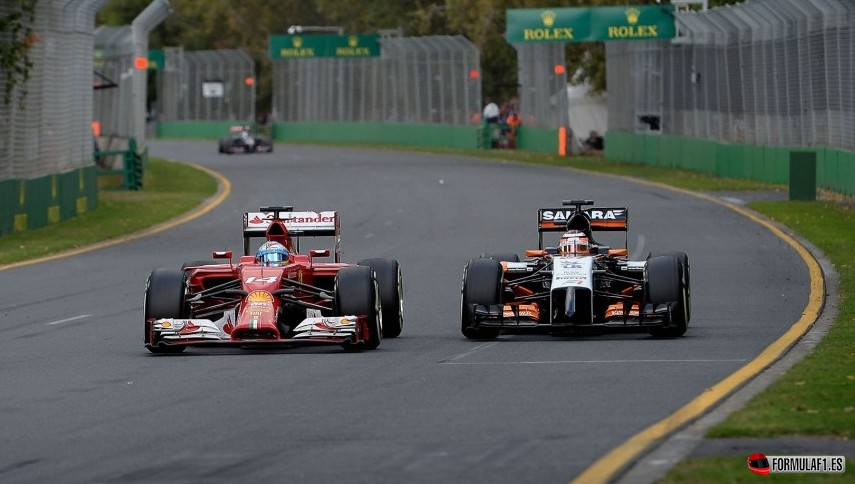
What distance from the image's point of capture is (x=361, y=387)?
12781 millimetres

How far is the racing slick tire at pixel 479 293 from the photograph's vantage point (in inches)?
631

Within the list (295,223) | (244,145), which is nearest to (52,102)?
(295,223)

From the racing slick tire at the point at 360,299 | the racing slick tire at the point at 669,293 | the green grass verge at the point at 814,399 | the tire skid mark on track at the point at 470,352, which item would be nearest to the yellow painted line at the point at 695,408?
the green grass verge at the point at 814,399

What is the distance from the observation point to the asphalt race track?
381 inches

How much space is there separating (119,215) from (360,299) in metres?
22.8

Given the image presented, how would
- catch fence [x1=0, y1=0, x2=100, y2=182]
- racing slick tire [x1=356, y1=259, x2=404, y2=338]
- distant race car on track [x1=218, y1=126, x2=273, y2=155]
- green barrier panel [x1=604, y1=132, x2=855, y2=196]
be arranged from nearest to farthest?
racing slick tire [x1=356, y1=259, x2=404, y2=338] → catch fence [x1=0, y1=0, x2=100, y2=182] → green barrier panel [x1=604, y1=132, x2=855, y2=196] → distant race car on track [x1=218, y1=126, x2=273, y2=155]

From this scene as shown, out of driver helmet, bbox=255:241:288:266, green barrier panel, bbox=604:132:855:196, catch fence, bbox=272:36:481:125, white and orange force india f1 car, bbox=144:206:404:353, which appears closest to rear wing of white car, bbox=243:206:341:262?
white and orange force india f1 car, bbox=144:206:404:353

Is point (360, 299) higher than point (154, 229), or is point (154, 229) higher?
point (360, 299)

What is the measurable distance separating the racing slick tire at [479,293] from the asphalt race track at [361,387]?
228 millimetres

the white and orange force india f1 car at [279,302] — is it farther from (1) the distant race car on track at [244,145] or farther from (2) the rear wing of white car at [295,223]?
(1) the distant race car on track at [244,145]

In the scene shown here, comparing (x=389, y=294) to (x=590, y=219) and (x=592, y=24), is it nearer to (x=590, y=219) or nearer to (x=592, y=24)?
(x=590, y=219)

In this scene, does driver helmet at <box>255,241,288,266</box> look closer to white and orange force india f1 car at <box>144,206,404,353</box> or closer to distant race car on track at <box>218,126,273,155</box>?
white and orange force india f1 car at <box>144,206,404,353</box>

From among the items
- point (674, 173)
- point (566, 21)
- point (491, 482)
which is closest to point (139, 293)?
point (491, 482)

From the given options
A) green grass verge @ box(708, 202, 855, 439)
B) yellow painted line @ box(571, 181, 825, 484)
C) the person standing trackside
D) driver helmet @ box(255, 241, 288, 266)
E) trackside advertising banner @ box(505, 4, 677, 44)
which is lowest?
yellow painted line @ box(571, 181, 825, 484)
